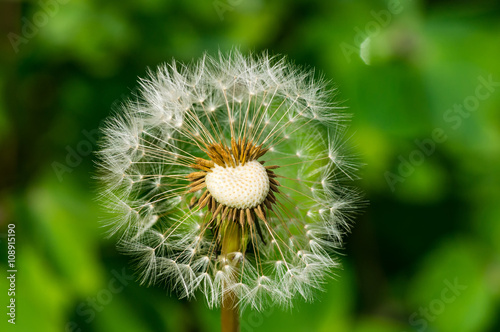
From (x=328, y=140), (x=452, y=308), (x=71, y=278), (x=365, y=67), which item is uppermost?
(x=365, y=67)

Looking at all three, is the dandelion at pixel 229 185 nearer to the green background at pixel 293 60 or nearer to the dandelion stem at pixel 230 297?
the dandelion stem at pixel 230 297

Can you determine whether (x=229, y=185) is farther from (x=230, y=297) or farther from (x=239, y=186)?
(x=230, y=297)

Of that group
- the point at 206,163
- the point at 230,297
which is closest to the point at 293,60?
the point at 206,163

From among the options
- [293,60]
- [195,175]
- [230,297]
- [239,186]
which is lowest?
[230,297]

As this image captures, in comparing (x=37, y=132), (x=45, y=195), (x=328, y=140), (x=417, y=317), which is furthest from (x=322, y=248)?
(x=37, y=132)

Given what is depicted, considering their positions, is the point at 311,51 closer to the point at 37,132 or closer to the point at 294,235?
the point at 294,235
